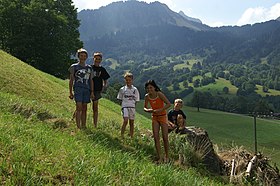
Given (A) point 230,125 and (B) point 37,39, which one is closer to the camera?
(B) point 37,39

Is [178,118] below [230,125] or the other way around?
the other way around

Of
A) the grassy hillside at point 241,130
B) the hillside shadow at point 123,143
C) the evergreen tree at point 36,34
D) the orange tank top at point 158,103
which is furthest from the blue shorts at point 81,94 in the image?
the grassy hillside at point 241,130

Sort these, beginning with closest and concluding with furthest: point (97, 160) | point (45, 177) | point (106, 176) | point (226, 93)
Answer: point (45, 177) < point (106, 176) < point (97, 160) < point (226, 93)

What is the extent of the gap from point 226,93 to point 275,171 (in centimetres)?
17156

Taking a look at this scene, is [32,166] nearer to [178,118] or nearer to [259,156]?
[178,118]

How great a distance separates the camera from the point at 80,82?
8.23 m

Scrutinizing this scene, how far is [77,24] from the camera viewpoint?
43.4m

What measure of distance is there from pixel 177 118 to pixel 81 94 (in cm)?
318

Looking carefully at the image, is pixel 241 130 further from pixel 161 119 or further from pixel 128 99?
pixel 161 119

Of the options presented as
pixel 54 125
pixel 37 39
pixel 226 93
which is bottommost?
pixel 226 93

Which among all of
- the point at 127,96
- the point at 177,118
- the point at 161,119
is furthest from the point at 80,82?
the point at 177,118

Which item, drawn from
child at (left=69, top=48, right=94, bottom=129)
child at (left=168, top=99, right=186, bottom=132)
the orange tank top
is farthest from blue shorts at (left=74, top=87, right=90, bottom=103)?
child at (left=168, top=99, right=186, bottom=132)

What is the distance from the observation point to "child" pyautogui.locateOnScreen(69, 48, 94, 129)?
8211 millimetres

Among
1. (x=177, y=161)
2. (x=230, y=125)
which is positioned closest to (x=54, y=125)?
(x=177, y=161)
